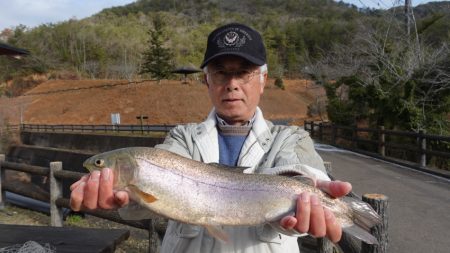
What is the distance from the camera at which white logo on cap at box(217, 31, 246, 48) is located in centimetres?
258

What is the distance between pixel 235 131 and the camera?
2.75 meters

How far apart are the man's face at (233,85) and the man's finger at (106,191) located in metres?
0.82

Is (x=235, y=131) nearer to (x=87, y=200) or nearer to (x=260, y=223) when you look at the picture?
(x=260, y=223)

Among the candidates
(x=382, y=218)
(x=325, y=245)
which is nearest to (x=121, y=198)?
(x=382, y=218)

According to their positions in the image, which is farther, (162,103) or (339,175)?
(162,103)

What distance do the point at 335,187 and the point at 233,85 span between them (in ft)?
2.89

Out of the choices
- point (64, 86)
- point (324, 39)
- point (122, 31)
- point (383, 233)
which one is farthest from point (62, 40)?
point (383, 233)

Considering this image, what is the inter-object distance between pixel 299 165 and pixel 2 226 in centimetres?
417

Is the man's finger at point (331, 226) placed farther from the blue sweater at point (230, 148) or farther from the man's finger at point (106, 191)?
the man's finger at point (106, 191)

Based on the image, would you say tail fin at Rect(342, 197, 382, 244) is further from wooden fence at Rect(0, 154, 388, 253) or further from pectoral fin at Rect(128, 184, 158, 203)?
wooden fence at Rect(0, 154, 388, 253)

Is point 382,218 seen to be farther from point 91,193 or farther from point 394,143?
point 394,143

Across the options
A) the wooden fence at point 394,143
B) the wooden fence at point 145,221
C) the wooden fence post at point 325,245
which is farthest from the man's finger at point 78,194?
the wooden fence at point 394,143

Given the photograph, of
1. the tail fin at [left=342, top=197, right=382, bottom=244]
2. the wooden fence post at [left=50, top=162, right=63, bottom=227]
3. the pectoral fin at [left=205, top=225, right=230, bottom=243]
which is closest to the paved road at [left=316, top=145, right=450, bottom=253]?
the tail fin at [left=342, top=197, right=382, bottom=244]

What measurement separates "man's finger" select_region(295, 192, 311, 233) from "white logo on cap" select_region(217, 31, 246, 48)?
3.32 ft
